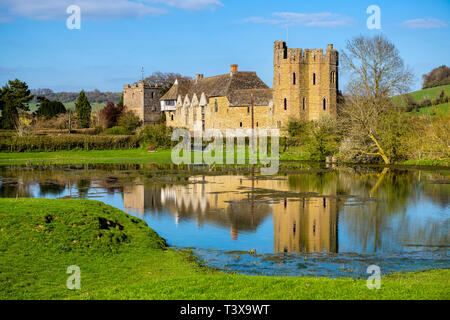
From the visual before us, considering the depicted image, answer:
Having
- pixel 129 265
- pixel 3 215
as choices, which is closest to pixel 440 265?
pixel 129 265

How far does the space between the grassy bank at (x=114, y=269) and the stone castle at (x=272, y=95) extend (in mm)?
50174

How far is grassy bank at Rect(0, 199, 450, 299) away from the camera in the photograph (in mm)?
8891

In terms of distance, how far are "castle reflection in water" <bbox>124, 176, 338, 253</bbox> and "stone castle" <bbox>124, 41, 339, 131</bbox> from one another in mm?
34939

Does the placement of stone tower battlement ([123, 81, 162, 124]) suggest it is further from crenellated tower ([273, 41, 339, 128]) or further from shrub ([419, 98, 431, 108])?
shrub ([419, 98, 431, 108])

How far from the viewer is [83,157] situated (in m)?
54.4

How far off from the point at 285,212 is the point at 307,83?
46.4m

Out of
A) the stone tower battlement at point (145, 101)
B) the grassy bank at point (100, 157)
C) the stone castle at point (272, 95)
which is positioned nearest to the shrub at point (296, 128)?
the stone castle at point (272, 95)

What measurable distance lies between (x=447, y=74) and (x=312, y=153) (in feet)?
224

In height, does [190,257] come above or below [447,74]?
below

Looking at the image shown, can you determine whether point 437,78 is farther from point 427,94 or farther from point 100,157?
point 100,157

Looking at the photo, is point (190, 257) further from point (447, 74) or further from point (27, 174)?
point (447, 74)

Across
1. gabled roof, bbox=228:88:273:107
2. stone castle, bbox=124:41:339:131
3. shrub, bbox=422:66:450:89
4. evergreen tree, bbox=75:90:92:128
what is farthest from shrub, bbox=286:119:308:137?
shrub, bbox=422:66:450:89
